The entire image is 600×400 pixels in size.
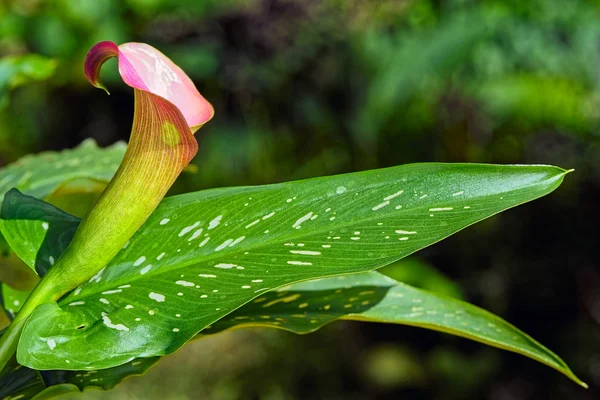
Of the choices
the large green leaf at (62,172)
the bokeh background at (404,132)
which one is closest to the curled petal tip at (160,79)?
the large green leaf at (62,172)

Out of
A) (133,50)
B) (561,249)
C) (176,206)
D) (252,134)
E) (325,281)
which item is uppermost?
(133,50)

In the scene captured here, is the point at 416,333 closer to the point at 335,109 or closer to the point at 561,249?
the point at 561,249

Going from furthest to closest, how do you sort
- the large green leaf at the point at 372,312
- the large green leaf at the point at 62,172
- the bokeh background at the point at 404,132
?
the bokeh background at the point at 404,132 → the large green leaf at the point at 62,172 → the large green leaf at the point at 372,312

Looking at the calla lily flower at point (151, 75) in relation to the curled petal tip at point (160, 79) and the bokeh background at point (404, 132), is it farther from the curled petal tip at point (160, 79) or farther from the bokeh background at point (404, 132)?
the bokeh background at point (404, 132)

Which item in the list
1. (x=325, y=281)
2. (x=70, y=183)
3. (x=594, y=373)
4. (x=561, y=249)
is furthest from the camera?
(x=561, y=249)

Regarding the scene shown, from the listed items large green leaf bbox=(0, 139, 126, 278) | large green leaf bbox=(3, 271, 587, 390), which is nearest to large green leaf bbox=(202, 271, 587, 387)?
large green leaf bbox=(3, 271, 587, 390)

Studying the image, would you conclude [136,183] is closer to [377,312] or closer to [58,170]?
[377,312]

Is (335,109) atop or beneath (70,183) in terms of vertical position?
beneath

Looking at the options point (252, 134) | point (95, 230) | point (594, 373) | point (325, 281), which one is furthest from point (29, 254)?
point (252, 134)
